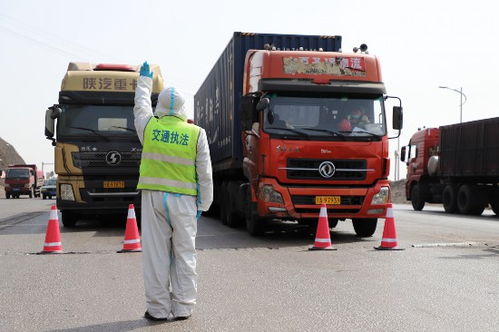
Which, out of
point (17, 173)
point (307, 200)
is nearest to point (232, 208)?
point (307, 200)

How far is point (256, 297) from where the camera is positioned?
6.21 m

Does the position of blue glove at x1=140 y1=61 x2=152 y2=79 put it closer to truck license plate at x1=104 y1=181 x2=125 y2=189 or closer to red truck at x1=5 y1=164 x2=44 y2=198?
truck license plate at x1=104 y1=181 x2=125 y2=189

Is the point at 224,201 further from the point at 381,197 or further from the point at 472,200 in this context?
the point at 472,200

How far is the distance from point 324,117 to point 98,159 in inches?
196

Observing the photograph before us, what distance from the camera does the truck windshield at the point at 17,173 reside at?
2055 inches

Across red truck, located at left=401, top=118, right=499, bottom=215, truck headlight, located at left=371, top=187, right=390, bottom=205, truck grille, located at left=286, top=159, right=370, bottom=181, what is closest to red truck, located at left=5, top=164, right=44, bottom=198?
red truck, located at left=401, top=118, right=499, bottom=215

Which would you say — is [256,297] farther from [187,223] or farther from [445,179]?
[445,179]

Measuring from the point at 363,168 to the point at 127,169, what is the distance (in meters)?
5.12

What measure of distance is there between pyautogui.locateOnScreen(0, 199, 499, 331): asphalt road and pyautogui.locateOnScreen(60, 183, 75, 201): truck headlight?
91.8 inches

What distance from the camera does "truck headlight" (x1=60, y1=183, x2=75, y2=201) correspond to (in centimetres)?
1367

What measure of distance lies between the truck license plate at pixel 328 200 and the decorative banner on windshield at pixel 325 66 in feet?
7.08

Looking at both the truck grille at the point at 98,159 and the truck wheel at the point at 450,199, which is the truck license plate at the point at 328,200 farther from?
the truck wheel at the point at 450,199

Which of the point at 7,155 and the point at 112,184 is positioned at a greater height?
the point at 112,184

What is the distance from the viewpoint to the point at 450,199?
2541cm
